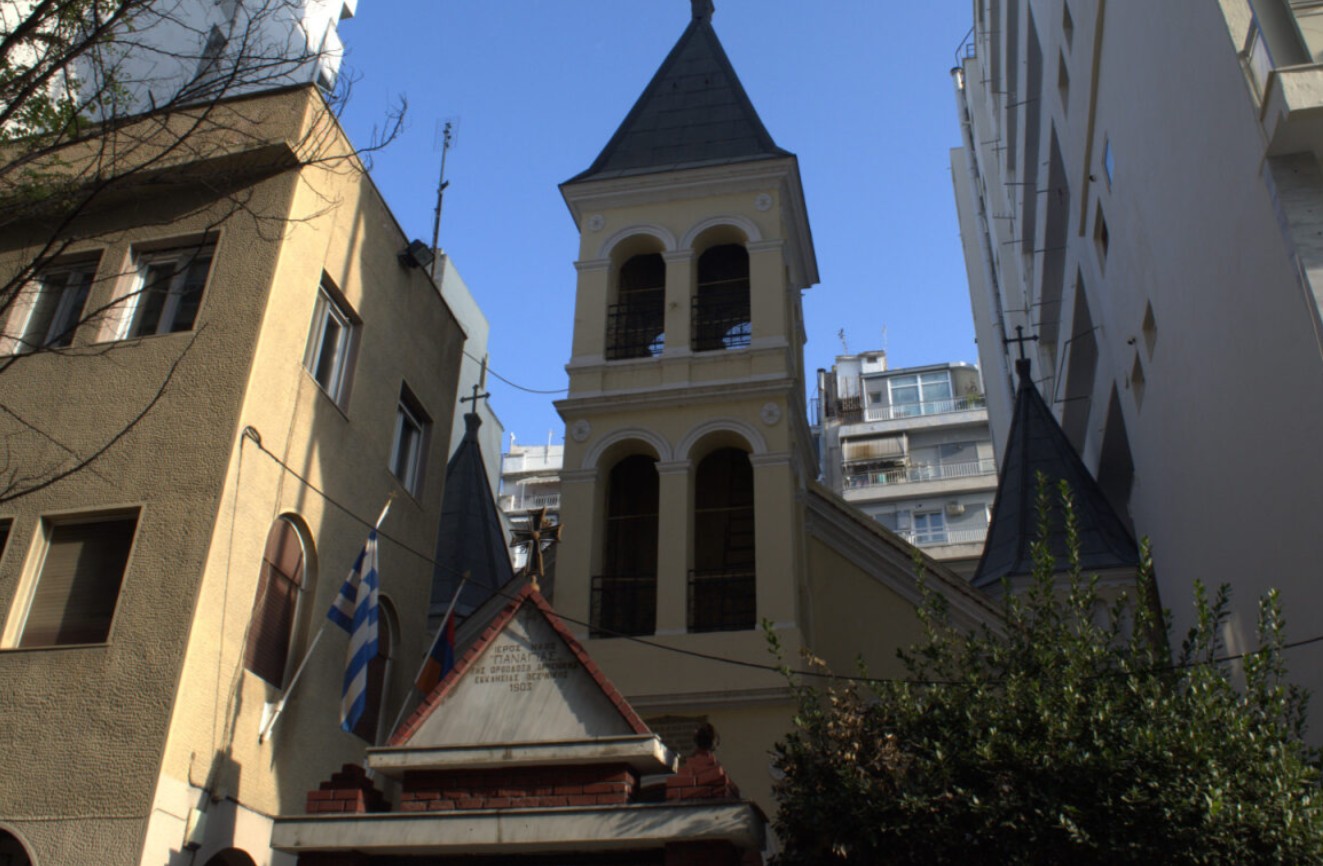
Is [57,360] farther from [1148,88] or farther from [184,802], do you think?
[1148,88]

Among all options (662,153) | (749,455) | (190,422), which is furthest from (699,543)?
(190,422)

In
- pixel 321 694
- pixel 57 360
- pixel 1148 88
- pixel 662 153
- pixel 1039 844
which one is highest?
pixel 662 153

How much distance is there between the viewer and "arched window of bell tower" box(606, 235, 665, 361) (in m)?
22.2

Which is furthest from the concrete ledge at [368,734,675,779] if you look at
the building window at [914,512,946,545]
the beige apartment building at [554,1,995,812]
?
the building window at [914,512,946,545]

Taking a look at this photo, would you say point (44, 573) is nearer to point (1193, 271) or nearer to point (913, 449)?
point (1193, 271)

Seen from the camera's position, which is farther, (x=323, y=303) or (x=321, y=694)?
(x=323, y=303)

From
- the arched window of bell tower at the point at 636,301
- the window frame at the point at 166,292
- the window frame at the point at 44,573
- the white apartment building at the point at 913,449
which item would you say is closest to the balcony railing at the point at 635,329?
the arched window of bell tower at the point at 636,301

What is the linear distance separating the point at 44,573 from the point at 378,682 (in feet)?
12.9

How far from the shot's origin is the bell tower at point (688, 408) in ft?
62.1

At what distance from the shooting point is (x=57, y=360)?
12312 mm

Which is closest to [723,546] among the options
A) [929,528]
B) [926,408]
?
[929,528]

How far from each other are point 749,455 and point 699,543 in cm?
168

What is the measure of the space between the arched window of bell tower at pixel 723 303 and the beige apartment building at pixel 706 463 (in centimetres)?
4

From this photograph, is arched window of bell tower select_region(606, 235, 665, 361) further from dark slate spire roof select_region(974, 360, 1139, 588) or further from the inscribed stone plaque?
the inscribed stone plaque
